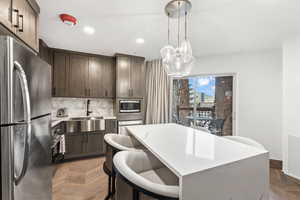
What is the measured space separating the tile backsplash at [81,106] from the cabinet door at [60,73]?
1.04ft

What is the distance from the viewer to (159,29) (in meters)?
2.28

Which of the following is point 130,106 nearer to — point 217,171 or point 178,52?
point 178,52

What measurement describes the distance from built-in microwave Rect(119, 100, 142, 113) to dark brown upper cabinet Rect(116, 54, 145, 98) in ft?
0.53

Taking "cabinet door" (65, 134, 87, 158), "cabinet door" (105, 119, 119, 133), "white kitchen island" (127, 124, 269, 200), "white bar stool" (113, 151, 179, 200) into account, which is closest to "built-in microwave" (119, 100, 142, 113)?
"cabinet door" (105, 119, 119, 133)

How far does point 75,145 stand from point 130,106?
1584mm

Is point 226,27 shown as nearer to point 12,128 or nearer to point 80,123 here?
point 12,128

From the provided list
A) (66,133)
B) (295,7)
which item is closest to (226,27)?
(295,7)

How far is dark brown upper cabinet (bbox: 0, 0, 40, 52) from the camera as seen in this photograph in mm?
1103

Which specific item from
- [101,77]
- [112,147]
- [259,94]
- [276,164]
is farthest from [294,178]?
[101,77]

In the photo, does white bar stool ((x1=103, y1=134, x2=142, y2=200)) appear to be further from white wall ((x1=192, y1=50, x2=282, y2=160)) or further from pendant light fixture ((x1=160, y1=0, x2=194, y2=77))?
white wall ((x1=192, y1=50, x2=282, y2=160))

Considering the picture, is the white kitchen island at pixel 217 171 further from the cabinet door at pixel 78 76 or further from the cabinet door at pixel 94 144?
the cabinet door at pixel 78 76

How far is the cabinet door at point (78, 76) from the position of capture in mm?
3426

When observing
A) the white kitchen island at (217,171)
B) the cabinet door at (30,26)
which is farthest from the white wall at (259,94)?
the cabinet door at (30,26)

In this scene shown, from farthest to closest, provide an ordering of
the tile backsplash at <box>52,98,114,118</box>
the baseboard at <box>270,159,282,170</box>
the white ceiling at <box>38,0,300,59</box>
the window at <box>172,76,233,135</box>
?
the window at <box>172,76,233,135</box>
the tile backsplash at <box>52,98,114,118</box>
the baseboard at <box>270,159,282,170</box>
the white ceiling at <box>38,0,300,59</box>
